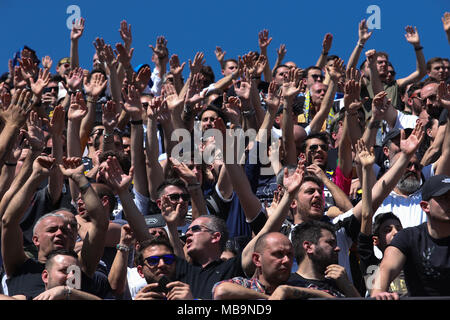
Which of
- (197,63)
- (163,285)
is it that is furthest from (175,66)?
(163,285)

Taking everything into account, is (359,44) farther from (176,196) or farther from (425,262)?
(425,262)

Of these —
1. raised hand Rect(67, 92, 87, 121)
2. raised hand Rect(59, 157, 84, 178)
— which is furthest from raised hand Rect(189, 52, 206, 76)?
raised hand Rect(59, 157, 84, 178)

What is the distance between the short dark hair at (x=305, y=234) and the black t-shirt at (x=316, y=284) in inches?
9.5

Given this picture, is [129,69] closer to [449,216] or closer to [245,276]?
[245,276]

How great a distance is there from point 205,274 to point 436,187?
180 cm

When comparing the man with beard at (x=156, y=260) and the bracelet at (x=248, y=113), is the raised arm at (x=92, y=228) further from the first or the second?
the bracelet at (x=248, y=113)

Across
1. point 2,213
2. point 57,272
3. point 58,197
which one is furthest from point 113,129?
point 57,272

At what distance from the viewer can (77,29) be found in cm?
1214

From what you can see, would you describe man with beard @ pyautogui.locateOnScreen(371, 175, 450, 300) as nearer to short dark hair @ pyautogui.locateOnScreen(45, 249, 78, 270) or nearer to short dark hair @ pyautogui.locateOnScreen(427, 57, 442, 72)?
short dark hair @ pyautogui.locateOnScreen(45, 249, 78, 270)

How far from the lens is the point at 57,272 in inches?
231

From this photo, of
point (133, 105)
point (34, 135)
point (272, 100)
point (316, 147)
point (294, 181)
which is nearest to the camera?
point (294, 181)

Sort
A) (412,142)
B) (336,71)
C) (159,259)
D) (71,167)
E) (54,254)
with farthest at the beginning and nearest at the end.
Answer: (336,71) < (412,142) < (71,167) < (159,259) < (54,254)

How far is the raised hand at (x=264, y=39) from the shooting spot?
11625mm

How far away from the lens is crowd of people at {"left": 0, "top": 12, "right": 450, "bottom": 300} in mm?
5789
